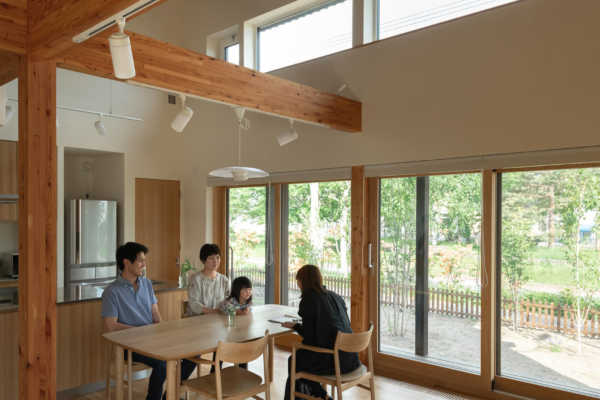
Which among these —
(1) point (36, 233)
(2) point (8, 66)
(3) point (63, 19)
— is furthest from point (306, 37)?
(1) point (36, 233)

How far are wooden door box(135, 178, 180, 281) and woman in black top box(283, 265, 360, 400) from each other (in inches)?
140

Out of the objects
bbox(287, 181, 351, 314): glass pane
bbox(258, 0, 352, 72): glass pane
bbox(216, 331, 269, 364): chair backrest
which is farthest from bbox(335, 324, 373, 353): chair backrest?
bbox(258, 0, 352, 72): glass pane

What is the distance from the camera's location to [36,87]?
2447 mm

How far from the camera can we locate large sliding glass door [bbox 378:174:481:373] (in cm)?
416

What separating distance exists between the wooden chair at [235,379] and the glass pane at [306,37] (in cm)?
336

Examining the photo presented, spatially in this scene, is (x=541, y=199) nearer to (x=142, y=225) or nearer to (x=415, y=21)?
(x=415, y=21)

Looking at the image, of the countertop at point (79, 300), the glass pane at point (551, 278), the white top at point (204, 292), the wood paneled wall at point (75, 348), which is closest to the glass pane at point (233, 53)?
the countertop at point (79, 300)

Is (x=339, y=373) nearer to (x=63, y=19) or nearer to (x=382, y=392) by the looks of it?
(x=382, y=392)

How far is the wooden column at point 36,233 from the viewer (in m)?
2.40

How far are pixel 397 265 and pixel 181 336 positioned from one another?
2291 millimetres

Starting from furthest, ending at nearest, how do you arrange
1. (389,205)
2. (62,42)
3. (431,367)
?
(389,205) < (431,367) < (62,42)

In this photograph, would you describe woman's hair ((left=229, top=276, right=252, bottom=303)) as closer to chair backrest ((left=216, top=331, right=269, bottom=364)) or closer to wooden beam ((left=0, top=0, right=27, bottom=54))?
chair backrest ((left=216, top=331, right=269, bottom=364))

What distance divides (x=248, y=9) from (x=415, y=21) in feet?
7.24

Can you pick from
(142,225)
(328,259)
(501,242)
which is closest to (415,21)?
(501,242)
